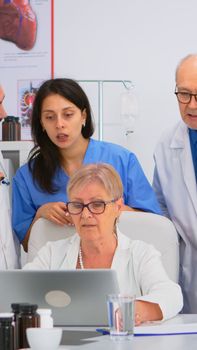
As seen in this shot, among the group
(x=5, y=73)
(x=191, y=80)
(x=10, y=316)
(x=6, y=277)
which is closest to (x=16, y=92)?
(x=5, y=73)

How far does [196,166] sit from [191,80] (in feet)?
1.18

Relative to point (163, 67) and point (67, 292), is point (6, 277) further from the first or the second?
point (163, 67)

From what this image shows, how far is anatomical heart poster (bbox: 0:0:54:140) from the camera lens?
181 inches

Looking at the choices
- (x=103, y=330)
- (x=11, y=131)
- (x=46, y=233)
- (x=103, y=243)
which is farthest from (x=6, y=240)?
(x=11, y=131)

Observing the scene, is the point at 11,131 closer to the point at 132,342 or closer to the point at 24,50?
the point at 24,50

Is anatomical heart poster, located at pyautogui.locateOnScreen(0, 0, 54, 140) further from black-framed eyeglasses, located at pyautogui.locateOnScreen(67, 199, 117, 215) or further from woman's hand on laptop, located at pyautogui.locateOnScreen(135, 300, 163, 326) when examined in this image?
woman's hand on laptop, located at pyautogui.locateOnScreen(135, 300, 163, 326)

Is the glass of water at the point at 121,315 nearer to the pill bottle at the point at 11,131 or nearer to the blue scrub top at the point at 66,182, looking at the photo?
the blue scrub top at the point at 66,182

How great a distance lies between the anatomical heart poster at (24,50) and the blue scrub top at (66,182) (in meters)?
1.93

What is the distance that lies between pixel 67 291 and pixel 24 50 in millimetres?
3088

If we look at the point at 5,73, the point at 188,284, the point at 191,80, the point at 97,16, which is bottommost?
the point at 188,284

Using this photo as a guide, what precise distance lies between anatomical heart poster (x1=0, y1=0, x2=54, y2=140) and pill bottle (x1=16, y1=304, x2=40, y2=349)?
314cm

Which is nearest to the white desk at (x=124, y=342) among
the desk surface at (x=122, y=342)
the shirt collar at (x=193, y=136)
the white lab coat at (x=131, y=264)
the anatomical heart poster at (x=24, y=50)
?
the desk surface at (x=122, y=342)

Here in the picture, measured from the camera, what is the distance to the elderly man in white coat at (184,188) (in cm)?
263

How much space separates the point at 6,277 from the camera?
71.8 inches
